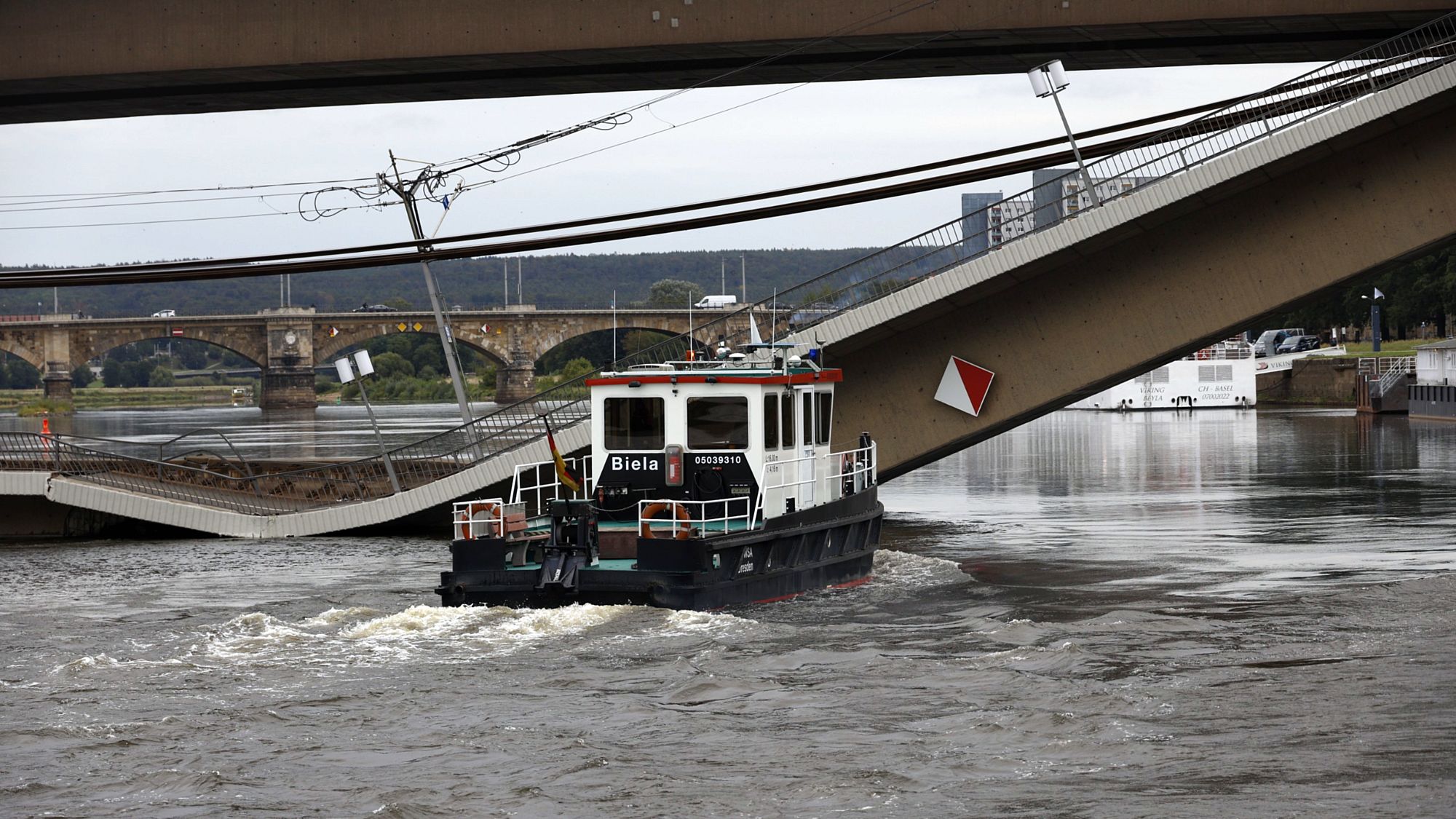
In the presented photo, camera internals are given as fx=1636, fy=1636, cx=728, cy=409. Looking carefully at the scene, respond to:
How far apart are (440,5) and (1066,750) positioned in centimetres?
2208

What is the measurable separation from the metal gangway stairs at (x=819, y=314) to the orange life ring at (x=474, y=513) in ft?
16.5

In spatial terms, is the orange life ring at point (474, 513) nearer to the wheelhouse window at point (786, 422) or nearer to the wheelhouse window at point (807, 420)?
the wheelhouse window at point (786, 422)

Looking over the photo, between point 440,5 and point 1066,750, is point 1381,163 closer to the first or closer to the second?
point 440,5

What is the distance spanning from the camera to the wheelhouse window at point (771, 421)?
2208 centimetres

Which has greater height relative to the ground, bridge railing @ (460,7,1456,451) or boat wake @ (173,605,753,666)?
bridge railing @ (460,7,1456,451)

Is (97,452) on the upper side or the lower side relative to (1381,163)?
lower

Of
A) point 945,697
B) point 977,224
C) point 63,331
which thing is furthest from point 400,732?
point 63,331

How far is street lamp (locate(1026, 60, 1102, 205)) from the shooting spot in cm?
2883

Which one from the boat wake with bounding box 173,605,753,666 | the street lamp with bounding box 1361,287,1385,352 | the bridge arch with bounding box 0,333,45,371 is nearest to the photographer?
the boat wake with bounding box 173,605,753,666

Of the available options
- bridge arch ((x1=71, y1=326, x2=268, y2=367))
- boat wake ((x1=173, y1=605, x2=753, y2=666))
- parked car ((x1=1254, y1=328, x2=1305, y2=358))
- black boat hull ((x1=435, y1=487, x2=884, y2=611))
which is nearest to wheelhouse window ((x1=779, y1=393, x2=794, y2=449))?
black boat hull ((x1=435, y1=487, x2=884, y2=611))

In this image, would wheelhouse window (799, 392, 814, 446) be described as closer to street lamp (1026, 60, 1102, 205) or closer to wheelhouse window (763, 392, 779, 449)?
wheelhouse window (763, 392, 779, 449)

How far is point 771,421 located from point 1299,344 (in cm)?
10367

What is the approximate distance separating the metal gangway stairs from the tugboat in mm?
2547

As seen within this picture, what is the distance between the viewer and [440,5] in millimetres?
30906
